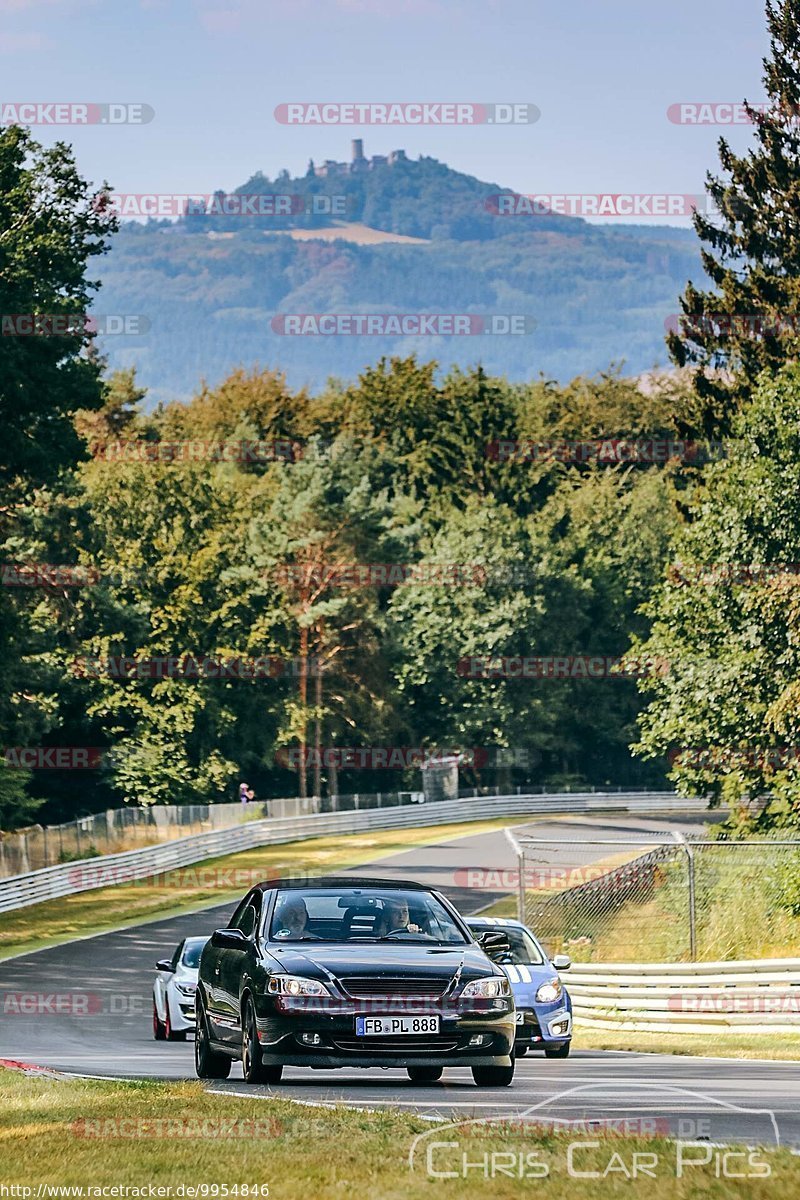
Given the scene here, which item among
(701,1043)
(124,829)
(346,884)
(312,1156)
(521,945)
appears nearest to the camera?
(312,1156)

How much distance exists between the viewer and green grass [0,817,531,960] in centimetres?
4762

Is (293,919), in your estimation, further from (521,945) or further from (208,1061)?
(521,945)

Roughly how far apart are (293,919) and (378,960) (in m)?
1.15

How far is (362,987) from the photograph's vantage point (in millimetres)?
13570

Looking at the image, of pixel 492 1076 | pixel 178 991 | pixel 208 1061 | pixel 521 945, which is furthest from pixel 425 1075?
pixel 178 991

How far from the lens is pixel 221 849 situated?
66500mm

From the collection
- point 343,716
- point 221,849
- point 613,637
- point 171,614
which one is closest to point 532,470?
point 613,637

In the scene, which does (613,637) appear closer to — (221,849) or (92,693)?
(92,693)

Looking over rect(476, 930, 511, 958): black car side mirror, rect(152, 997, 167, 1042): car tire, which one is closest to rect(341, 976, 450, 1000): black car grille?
rect(476, 930, 511, 958): black car side mirror

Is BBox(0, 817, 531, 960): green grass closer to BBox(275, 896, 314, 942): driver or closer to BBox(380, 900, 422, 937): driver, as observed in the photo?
BBox(275, 896, 314, 942): driver

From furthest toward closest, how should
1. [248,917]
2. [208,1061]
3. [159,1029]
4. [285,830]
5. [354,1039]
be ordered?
[285,830], [159,1029], [208,1061], [248,917], [354,1039]

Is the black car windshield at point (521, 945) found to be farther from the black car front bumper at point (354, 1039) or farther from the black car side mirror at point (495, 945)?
the black car front bumper at point (354, 1039)

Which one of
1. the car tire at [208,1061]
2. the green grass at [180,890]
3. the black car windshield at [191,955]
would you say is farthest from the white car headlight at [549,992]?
the green grass at [180,890]

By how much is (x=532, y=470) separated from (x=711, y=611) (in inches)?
2482
